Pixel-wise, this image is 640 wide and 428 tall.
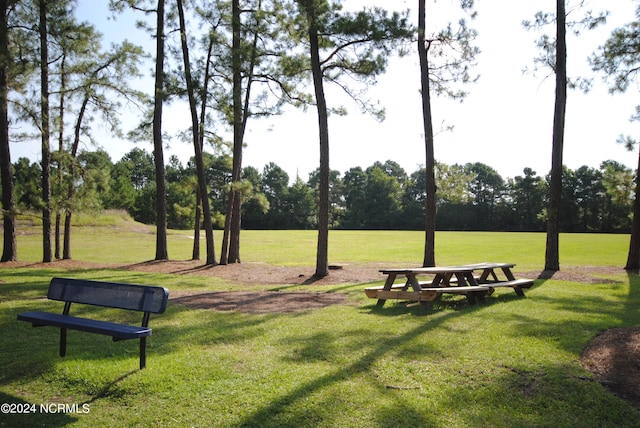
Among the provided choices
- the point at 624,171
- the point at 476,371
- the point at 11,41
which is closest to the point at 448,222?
the point at 624,171

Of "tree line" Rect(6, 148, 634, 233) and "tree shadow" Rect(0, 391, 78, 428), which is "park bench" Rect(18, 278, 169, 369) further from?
"tree line" Rect(6, 148, 634, 233)

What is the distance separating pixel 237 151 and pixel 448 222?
72391 mm

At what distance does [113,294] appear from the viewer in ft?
18.2

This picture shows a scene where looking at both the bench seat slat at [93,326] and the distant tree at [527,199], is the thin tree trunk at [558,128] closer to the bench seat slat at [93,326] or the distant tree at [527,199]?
the bench seat slat at [93,326]

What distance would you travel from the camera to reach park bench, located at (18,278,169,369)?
496 centimetres

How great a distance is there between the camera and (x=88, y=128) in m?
22.4

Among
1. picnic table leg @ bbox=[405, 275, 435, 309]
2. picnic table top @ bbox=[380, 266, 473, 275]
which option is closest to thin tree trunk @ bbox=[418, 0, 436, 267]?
picnic table top @ bbox=[380, 266, 473, 275]

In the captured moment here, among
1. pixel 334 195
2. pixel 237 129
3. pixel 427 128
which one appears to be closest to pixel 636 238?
pixel 427 128

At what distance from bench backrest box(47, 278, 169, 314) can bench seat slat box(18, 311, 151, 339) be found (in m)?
0.25

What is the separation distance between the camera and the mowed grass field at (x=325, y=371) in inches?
160

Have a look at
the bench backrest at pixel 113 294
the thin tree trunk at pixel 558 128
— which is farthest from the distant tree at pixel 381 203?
the bench backrest at pixel 113 294

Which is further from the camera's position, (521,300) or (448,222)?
(448,222)

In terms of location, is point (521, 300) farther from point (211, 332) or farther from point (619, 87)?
point (619, 87)

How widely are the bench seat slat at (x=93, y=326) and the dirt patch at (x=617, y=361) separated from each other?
15.7 ft
